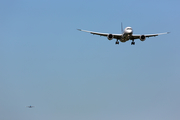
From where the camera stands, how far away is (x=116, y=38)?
83.7 meters

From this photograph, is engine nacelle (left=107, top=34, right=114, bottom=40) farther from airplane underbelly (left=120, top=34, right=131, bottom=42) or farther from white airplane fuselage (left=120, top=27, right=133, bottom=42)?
white airplane fuselage (left=120, top=27, right=133, bottom=42)

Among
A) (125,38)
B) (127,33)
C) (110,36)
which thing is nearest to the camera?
(127,33)

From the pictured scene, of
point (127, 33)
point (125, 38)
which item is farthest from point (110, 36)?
point (127, 33)

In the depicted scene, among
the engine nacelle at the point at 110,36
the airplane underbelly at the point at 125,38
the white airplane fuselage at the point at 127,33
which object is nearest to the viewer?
the white airplane fuselage at the point at 127,33

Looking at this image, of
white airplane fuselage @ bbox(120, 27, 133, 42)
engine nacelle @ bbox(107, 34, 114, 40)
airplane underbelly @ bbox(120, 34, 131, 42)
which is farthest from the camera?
engine nacelle @ bbox(107, 34, 114, 40)

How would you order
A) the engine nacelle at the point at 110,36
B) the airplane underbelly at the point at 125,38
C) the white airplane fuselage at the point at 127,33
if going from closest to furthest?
1. the white airplane fuselage at the point at 127,33
2. the airplane underbelly at the point at 125,38
3. the engine nacelle at the point at 110,36

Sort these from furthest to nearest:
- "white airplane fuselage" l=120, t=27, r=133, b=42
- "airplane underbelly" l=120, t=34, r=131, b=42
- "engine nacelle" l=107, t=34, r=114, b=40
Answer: "engine nacelle" l=107, t=34, r=114, b=40, "airplane underbelly" l=120, t=34, r=131, b=42, "white airplane fuselage" l=120, t=27, r=133, b=42

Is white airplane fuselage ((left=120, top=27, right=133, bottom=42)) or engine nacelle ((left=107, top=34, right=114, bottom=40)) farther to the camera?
engine nacelle ((left=107, top=34, right=114, bottom=40))

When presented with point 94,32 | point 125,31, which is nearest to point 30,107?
point 94,32

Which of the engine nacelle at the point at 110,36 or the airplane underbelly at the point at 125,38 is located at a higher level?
the engine nacelle at the point at 110,36

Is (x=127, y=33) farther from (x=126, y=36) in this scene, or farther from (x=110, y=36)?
(x=110, y=36)

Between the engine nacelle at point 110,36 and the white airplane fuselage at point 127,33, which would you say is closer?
the white airplane fuselage at point 127,33

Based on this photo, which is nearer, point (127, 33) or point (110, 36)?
point (127, 33)

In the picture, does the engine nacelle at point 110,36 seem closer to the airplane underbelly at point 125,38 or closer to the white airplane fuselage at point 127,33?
the airplane underbelly at point 125,38
